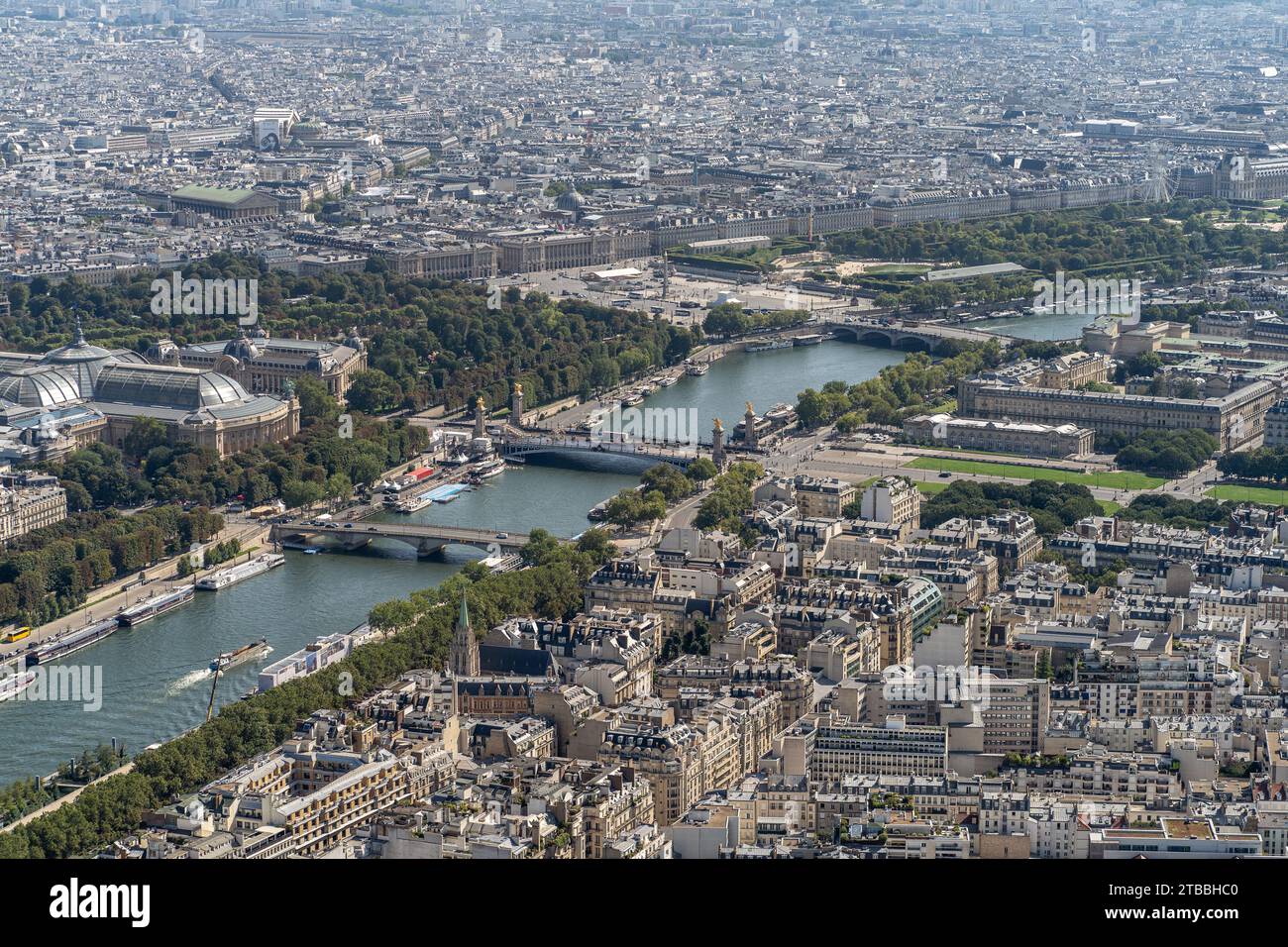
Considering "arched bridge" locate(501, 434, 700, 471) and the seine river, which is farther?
"arched bridge" locate(501, 434, 700, 471)

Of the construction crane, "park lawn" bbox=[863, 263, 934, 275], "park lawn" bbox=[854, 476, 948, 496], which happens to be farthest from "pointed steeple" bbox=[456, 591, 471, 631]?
"park lawn" bbox=[863, 263, 934, 275]

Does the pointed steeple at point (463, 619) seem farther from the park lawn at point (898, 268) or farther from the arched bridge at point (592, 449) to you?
the park lawn at point (898, 268)

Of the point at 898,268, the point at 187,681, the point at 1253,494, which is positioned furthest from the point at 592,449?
the point at 898,268

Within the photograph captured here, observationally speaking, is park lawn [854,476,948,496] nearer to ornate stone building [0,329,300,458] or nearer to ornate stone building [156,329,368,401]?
ornate stone building [0,329,300,458]

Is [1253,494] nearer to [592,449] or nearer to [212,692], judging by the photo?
[592,449]

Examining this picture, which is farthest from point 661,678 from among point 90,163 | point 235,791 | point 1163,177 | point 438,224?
point 90,163

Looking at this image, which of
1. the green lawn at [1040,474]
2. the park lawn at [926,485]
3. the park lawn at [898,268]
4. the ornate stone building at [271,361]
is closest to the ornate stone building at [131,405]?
the ornate stone building at [271,361]
